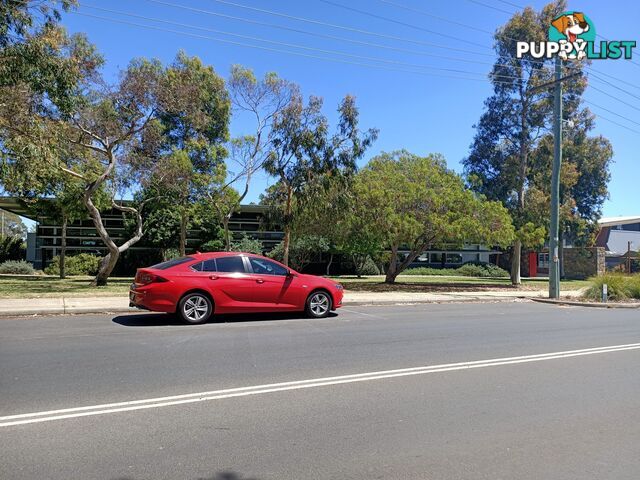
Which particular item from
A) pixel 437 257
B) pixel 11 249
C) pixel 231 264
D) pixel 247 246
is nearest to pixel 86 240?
pixel 11 249

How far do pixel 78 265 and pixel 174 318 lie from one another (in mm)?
20383

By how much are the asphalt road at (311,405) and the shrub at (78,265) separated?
20.4 metres

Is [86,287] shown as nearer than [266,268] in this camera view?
No

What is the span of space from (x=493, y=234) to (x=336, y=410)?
65.2 feet

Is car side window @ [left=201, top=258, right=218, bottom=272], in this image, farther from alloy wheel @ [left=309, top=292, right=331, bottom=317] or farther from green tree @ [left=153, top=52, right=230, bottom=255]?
green tree @ [left=153, top=52, right=230, bottom=255]

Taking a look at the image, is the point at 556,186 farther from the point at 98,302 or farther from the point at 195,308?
the point at 98,302

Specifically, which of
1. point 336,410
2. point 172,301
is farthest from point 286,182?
point 336,410

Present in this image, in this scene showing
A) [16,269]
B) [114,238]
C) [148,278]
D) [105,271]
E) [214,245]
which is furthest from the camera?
[114,238]

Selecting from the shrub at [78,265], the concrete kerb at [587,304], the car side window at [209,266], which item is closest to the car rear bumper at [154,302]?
the car side window at [209,266]

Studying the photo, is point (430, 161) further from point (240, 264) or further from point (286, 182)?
point (240, 264)

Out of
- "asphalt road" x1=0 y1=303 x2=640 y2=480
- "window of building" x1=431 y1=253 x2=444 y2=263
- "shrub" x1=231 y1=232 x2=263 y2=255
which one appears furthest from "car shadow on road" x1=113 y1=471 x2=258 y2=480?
"window of building" x1=431 y1=253 x2=444 y2=263

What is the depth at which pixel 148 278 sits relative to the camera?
10.8 meters

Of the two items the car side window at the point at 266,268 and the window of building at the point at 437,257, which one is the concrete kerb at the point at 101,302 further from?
the window of building at the point at 437,257

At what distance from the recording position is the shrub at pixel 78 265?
94.9 ft
